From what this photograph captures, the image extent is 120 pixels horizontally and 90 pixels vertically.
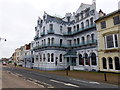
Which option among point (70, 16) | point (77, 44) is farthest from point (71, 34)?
point (70, 16)

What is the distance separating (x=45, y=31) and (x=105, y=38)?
55.0 feet

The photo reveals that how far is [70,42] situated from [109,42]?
13351 mm

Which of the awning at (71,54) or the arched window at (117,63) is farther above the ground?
the awning at (71,54)

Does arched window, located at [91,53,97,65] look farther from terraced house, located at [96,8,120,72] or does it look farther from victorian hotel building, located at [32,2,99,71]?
terraced house, located at [96,8,120,72]

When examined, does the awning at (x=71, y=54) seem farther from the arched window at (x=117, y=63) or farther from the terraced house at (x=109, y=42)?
the arched window at (x=117, y=63)

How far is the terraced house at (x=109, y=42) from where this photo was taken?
21.1 metres

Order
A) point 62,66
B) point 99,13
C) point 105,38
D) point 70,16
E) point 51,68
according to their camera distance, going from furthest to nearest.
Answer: point 70,16
point 62,66
point 51,68
point 99,13
point 105,38

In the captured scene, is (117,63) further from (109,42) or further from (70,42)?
(70,42)

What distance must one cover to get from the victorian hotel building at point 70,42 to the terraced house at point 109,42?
1916 mm

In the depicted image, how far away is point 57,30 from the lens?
107 ft

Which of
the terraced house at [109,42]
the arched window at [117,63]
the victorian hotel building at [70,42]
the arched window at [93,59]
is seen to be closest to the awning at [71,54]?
the victorian hotel building at [70,42]

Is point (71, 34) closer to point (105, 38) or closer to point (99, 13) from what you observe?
point (99, 13)

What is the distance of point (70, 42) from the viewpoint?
34188 millimetres

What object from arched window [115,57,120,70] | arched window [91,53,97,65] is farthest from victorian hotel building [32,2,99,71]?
arched window [115,57,120,70]
